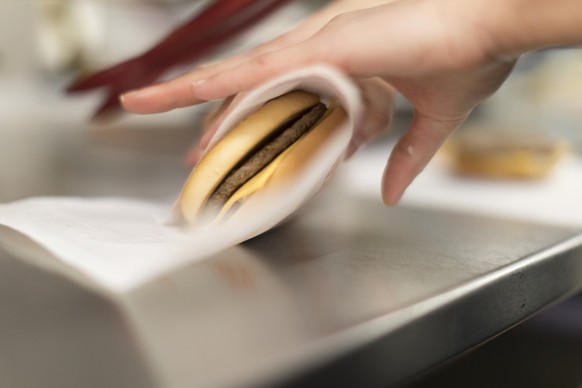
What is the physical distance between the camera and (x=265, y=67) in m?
0.42

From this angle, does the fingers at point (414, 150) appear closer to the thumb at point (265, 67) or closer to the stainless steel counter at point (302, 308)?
the stainless steel counter at point (302, 308)

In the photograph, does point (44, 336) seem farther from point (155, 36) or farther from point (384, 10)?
point (155, 36)

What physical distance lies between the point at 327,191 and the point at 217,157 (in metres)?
0.21

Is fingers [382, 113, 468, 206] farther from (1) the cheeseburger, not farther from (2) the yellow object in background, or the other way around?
(2) the yellow object in background

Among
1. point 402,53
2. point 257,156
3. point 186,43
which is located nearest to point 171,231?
point 257,156

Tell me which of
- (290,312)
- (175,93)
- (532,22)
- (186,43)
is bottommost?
(290,312)

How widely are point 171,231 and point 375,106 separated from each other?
0.77 feet

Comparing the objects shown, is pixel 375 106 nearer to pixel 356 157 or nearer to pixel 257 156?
pixel 257 156

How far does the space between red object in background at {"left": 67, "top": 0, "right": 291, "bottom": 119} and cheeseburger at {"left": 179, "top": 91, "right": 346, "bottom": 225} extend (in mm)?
489

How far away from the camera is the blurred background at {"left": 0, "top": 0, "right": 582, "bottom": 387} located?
53 cm

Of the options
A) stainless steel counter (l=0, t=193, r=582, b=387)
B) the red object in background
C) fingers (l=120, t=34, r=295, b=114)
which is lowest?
stainless steel counter (l=0, t=193, r=582, b=387)

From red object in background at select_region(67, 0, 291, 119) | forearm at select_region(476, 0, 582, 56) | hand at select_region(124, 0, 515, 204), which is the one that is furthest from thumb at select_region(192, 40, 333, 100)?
red object in background at select_region(67, 0, 291, 119)

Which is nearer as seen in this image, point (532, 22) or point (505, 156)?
point (532, 22)

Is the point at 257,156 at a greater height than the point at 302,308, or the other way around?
the point at 257,156
